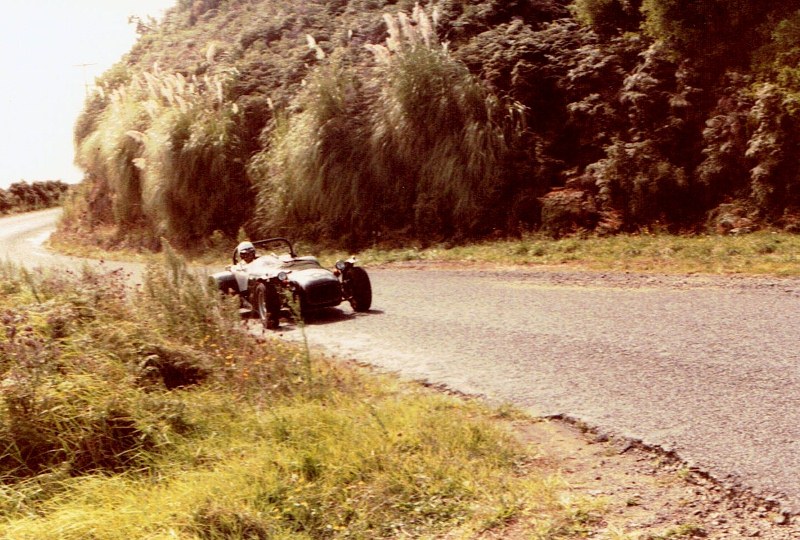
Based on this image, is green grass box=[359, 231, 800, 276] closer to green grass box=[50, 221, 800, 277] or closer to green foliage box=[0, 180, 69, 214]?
green grass box=[50, 221, 800, 277]

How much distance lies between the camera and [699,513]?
409cm

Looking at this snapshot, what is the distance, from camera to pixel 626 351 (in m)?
7.14

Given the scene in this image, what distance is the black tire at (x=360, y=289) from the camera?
34.0 ft

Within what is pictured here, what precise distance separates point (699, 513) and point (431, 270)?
9.62 metres

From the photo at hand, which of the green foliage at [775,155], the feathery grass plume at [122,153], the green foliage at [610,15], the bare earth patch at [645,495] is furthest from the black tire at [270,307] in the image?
the feathery grass plume at [122,153]

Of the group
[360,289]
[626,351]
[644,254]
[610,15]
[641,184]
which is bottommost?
[626,351]

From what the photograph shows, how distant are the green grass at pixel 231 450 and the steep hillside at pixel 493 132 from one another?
9.06 metres

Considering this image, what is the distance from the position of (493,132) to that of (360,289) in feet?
22.0

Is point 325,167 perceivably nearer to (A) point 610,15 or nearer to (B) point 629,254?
(A) point 610,15

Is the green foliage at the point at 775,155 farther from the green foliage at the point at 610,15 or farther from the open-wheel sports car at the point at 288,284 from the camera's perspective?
the open-wheel sports car at the point at 288,284

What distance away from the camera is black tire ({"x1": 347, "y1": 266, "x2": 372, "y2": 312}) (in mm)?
10375

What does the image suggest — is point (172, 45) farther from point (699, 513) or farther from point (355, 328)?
point (699, 513)

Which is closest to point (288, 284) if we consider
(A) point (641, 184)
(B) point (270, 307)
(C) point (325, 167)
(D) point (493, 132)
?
(B) point (270, 307)

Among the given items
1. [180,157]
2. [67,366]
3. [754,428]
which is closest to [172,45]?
[180,157]
